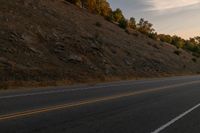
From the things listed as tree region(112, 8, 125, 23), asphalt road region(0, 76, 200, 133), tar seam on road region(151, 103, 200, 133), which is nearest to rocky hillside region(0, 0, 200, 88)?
asphalt road region(0, 76, 200, 133)

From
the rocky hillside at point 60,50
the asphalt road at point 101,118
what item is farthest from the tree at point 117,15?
the asphalt road at point 101,118

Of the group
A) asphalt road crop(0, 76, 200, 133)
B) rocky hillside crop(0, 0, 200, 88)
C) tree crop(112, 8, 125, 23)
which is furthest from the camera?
tree crop(112, 8, 125, 23)

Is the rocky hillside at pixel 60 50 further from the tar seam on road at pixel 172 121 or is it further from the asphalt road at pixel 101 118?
the tar seam on road at pixel 172 121

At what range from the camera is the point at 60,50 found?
126 ft

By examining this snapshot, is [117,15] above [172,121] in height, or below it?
below

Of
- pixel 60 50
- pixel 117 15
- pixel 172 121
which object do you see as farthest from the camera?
pixel 117 15

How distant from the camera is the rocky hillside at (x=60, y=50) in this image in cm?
3127

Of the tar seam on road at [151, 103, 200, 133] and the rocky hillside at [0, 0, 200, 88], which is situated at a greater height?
the tar seam on road at [151, 103, 200, 133]

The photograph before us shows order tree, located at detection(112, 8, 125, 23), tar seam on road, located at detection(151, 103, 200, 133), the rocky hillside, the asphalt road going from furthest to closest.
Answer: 1. tree, located at detection(112, 8, 125, 23)
2. the rocky hillside
3. tar seam on road, located at detection(151, 103, 200, 133)
4. the asphalt road

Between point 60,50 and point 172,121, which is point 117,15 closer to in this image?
point 60,50

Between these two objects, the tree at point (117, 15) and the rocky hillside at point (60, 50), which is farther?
the tree at point (117, 15)

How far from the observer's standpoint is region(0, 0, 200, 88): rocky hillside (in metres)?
31.3

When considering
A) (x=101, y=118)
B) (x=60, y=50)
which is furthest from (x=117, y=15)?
(x=101, y=118)

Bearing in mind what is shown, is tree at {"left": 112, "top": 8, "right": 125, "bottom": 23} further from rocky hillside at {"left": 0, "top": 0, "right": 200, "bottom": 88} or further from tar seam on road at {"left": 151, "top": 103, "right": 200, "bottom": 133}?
tar seam on road at {"left": 151, "top": 103, "right": 200, "bottom": 133}
